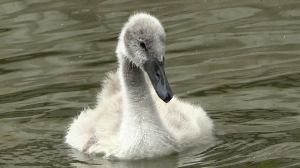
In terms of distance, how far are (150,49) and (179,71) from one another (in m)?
2.36

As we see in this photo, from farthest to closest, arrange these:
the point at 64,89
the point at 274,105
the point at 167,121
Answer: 1. the point at 64,89
2. the point at 274,105
3. the point at 167,121

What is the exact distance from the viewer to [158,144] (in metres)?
8.05

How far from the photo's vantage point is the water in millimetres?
8234

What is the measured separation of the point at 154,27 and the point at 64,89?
2.26 metres

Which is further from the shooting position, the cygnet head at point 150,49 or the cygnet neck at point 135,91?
the cygnet neck at point 135,91

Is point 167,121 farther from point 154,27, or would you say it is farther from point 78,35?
point 78,35

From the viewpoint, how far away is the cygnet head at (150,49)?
7934mm

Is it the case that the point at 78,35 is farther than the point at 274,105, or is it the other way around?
the point at 78,35

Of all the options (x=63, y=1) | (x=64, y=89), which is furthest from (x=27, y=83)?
(x=63, y=1)

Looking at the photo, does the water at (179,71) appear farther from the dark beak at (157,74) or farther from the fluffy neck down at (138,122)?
the dark beak at (157,74)

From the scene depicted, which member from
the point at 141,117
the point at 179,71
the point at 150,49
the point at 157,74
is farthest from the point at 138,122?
the point at 179,71

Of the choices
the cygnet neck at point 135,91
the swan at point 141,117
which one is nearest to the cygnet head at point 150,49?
the swan at point 141,117

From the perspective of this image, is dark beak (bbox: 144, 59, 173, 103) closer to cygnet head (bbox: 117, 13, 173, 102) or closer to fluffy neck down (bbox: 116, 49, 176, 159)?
cygnet head (bbox: 117, 13, 173, 102)

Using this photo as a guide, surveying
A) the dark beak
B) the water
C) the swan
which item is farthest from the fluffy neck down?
the dark beak
